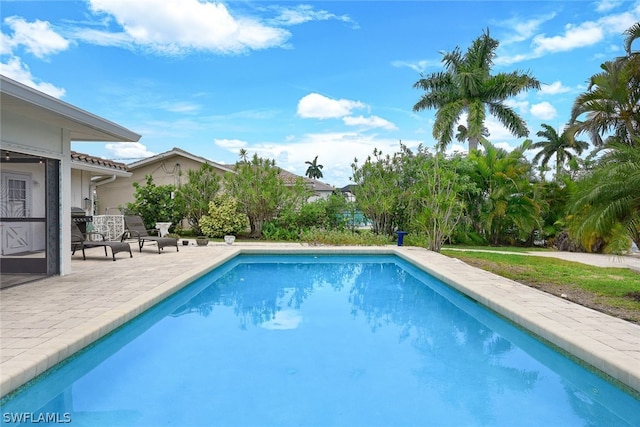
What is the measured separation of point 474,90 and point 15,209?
873 inches

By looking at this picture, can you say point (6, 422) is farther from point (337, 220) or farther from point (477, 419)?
point (337, 220)

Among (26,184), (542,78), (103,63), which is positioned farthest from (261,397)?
(542,78)

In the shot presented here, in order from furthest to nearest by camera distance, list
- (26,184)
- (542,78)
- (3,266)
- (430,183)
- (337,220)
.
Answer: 1. (542,78)
2. (337,220)
3. (430,183)
4. (26,184)
5. (3,266)

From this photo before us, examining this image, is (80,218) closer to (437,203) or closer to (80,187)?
(80,187)

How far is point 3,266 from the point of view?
830 cm

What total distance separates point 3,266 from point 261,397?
7135mm

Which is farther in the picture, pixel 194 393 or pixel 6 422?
pixel 194 393

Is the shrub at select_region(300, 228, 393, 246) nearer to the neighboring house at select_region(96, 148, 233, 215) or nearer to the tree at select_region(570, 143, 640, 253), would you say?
the neighboring house at select_region(96, 148, 233, 215)

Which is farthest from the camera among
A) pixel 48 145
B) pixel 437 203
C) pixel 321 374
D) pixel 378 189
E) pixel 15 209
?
pixel 378 189

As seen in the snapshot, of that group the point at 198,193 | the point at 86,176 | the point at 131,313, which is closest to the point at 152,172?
the point at 198,193

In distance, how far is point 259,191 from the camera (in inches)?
690

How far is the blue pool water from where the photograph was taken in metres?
3.87

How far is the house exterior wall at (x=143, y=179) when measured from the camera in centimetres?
2119

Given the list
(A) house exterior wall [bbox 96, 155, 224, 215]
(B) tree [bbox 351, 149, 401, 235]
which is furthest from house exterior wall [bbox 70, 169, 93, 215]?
(B) tree [bbox 351, 149, 401, 235]
